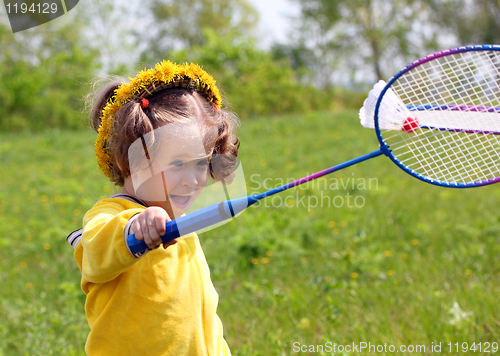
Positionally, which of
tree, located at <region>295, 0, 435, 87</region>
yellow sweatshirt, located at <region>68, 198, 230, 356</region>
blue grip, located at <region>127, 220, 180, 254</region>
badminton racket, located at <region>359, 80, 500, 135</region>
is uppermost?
blue grip, located at <region>127, 220, 180, 254</region>

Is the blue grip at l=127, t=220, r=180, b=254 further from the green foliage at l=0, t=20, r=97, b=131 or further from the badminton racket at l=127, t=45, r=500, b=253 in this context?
the green foliage at l=0, t=20, r=97, b=131

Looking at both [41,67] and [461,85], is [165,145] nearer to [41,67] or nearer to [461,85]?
[461,85]

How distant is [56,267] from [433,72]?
2777 millimetres

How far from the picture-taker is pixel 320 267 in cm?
284

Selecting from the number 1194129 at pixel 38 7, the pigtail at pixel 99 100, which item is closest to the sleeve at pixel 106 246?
the pigtail at pixel 99 100

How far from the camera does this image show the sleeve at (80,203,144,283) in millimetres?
989

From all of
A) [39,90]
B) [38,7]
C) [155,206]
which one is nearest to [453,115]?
[155,206]

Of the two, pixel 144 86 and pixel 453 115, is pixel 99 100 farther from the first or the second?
pixel 453 115

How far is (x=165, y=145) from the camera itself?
118 cm

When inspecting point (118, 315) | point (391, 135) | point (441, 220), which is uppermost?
point (391, 135)

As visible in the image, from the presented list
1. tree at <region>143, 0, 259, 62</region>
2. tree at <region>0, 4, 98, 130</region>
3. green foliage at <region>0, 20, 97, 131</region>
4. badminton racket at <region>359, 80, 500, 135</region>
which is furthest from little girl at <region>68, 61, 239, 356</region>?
tree at <region>143, 0, 259, 62</region>

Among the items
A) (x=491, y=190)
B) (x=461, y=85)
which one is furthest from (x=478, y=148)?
(x=491, y=190)

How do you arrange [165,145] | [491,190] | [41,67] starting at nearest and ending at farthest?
1. [165,145]
2. [491,190]
3. [41,67]
